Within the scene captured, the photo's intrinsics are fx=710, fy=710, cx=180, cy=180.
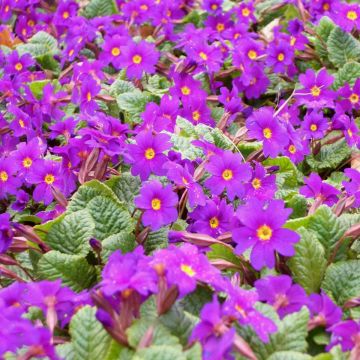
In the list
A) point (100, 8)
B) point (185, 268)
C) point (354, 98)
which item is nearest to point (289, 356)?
point (185, 268)

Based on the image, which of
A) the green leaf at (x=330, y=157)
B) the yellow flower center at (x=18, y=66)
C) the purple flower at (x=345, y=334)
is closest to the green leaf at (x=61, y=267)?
the purple flower at (x=345, y=334)

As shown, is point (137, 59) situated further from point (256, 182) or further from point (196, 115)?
point (256, 182)

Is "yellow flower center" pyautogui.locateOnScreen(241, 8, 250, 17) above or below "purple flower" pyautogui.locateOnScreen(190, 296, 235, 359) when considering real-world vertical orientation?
below

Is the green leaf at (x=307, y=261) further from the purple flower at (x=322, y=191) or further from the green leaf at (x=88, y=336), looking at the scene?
the green leaf at (x=88, y=336)

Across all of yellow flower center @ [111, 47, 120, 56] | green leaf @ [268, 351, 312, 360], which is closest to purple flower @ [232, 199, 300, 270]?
green leaf @ [268, 351, 312, 360]

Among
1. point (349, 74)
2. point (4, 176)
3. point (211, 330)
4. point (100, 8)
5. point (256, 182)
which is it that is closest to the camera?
point (211, 330)

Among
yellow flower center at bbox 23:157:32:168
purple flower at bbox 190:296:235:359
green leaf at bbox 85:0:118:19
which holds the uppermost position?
purple flower at bbox 190:296:235:359

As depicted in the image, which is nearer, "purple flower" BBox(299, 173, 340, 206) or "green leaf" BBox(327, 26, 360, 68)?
"purple flower" BBox(299, 173, 340, 206)

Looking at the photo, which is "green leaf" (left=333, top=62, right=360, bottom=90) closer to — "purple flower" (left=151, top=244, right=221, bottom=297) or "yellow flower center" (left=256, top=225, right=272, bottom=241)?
"yellow flower center" (left=256, top=225, right=272, bottom=241)
